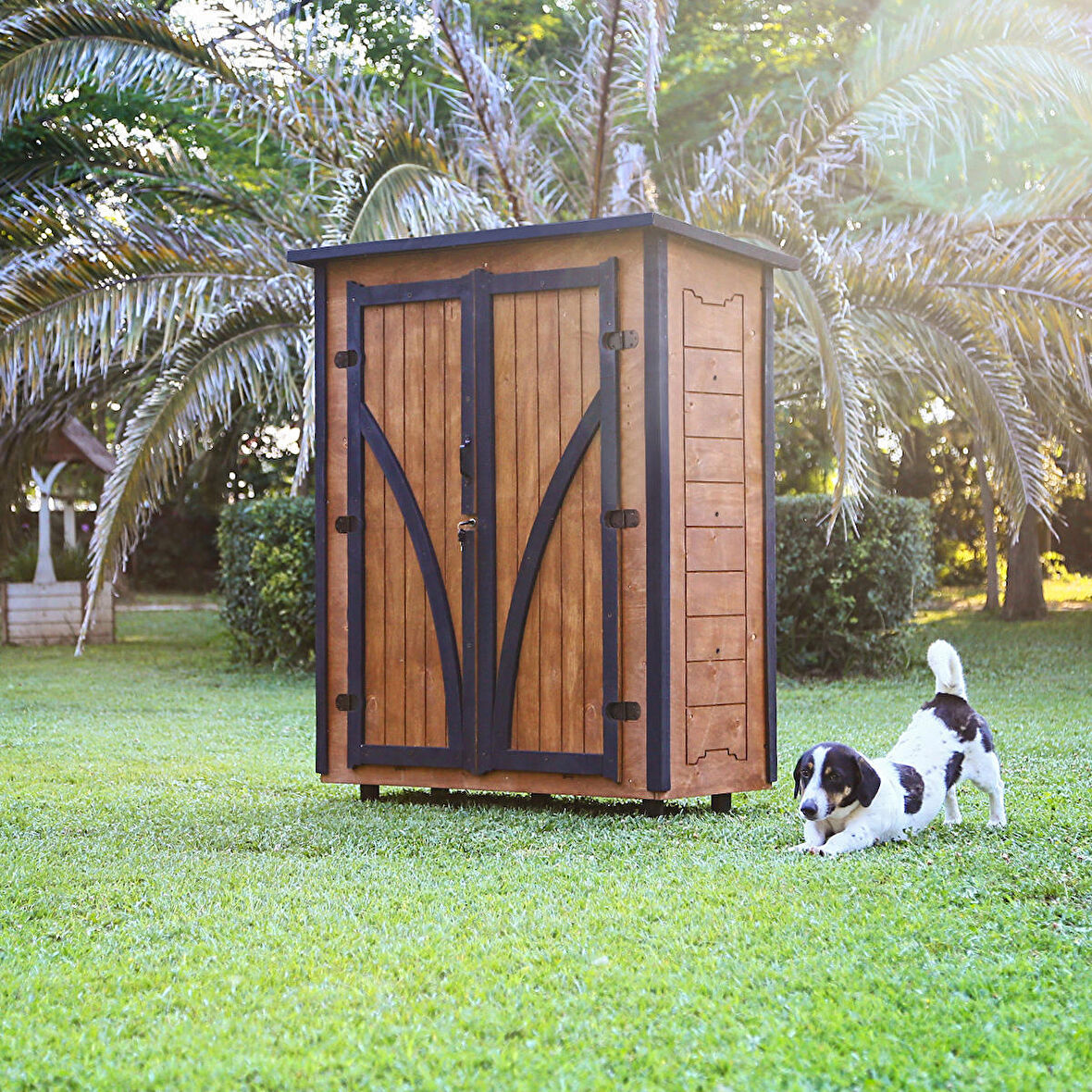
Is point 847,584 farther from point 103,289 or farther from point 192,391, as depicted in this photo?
point 103,289

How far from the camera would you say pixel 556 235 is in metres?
6.23

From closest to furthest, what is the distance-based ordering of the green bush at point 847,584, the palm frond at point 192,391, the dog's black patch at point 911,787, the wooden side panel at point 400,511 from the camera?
1. the dog's black patch at point 911,787
2. the wooden side panel at point 400,511
3. the palm frond at point 192,391
4. the green bush at point 847,584

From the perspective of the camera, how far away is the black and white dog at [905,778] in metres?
5.16

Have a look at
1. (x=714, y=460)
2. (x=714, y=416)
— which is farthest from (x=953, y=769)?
(x=714, y=416)

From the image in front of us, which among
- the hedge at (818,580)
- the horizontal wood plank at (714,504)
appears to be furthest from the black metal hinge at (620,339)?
the hedge at (818,580)

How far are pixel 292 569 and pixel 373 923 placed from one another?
9.11 m

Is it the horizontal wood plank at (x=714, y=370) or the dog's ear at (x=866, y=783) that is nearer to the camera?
the dog's ear at (x=866, y=783)

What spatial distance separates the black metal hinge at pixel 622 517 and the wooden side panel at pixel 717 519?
0.17 meters

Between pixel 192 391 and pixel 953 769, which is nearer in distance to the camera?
pixel 953 769

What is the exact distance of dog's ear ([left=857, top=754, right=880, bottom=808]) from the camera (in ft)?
17.0

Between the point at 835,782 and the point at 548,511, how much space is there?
1.80m

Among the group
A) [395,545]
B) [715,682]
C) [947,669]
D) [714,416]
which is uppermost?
[714,416]

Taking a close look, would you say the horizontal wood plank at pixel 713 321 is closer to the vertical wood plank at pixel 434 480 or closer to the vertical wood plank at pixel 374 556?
the vertical wood plank at pixel 434 480

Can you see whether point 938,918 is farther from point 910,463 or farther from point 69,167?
point 910,463
